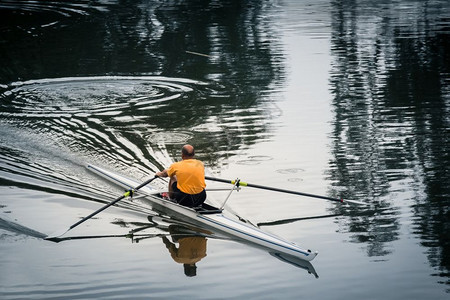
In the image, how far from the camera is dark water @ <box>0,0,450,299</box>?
10.5 meters

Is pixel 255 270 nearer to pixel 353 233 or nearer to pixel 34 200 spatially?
pixel 353 233

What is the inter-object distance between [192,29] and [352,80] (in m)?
11.6

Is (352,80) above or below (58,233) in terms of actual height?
below

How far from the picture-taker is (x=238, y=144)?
1658cm

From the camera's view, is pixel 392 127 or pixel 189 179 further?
pixel 392 127

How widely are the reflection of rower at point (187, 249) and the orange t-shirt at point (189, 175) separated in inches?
27.5

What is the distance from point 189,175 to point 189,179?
2.8 inches

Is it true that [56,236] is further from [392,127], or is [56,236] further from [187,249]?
[392,127]

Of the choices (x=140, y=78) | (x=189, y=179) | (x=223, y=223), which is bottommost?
(x=140, y=78)

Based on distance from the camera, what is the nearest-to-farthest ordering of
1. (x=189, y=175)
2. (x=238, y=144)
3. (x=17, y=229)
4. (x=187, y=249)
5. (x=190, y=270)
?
(x=190, y=270) < (x=187, y=249) < (x=17, y=229) < (x=189, y=175) < (x=238, y=144)

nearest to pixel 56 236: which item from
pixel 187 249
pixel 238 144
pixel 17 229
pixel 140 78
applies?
pixel 17 229

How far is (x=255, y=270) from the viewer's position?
1053cm

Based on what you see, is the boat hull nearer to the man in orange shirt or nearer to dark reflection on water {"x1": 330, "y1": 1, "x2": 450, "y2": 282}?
the man in orange shirt

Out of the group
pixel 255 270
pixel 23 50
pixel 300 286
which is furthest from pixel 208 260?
pixel 23 50
